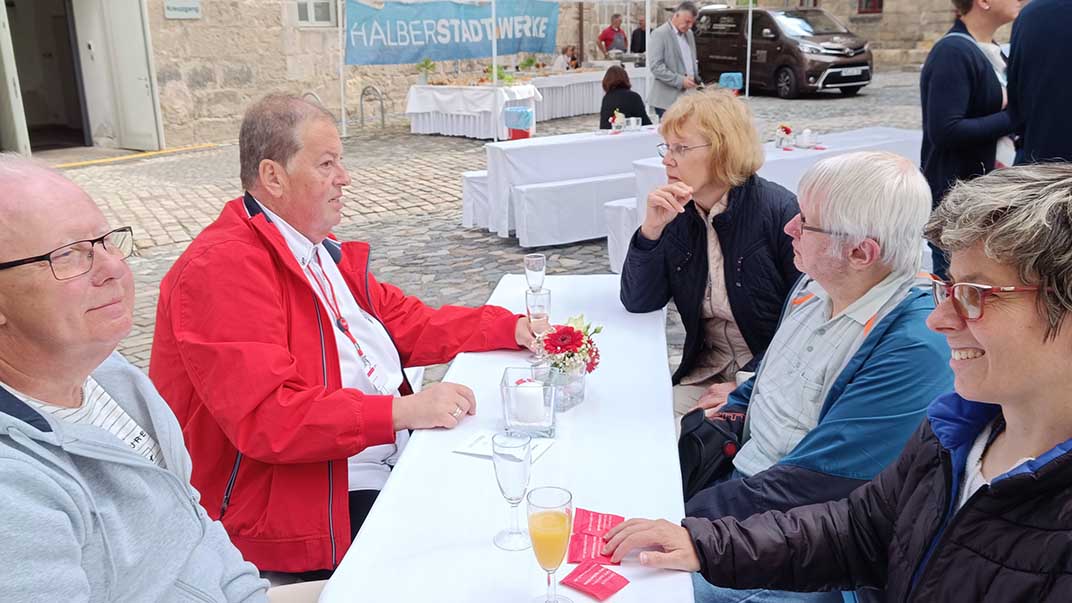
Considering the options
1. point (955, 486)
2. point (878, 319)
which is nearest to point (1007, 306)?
point (955, 486)

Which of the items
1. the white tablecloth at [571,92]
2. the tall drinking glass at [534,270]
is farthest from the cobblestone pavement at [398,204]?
the tall drinking glass at [534,270]

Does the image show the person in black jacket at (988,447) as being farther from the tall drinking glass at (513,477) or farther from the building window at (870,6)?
the building window at (870,6)

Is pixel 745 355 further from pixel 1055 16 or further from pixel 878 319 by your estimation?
pixel 1055 16

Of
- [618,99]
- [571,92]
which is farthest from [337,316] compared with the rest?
[571,92]

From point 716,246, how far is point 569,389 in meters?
1.05

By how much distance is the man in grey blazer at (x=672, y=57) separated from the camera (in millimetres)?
8711

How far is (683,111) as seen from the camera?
122 inches

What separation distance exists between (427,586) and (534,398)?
60cm

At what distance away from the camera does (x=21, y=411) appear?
1.33 m

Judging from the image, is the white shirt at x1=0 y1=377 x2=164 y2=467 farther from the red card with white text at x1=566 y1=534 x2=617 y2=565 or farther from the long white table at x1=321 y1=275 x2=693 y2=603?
the red card with white text at x1=566 y1=534 x2=617 y2=565

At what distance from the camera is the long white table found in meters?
1.52

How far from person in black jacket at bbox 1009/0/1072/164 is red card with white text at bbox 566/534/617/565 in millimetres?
2829

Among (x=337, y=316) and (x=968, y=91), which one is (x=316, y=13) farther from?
(x=337, y=316)

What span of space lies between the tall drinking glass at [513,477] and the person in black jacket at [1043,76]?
2883mm
